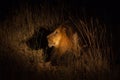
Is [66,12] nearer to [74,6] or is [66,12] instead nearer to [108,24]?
[74,6]

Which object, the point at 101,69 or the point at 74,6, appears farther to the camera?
the point at 74,6

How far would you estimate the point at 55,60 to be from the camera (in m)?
6.55

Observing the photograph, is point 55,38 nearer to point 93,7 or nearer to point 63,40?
point 63,40

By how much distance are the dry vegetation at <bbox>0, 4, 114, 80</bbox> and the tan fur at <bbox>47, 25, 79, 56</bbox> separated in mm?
128

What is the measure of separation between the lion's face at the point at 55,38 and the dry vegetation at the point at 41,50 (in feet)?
0.92

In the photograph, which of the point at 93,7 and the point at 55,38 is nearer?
the point at 55,38

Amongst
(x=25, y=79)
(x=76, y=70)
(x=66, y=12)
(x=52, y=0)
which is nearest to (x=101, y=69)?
(x=76, y=70)

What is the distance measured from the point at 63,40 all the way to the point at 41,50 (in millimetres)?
463

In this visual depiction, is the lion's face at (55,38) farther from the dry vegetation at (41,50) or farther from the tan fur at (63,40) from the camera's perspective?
the dry vegetation at (41,50)

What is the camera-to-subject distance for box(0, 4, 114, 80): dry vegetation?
6148 millimetres

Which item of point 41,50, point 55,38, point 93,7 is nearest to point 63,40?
point 55,38

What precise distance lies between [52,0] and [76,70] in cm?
218

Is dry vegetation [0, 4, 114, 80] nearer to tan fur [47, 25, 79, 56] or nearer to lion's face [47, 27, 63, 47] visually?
tan fur [47, 25, 79, 56]

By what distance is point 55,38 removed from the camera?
670 cm
